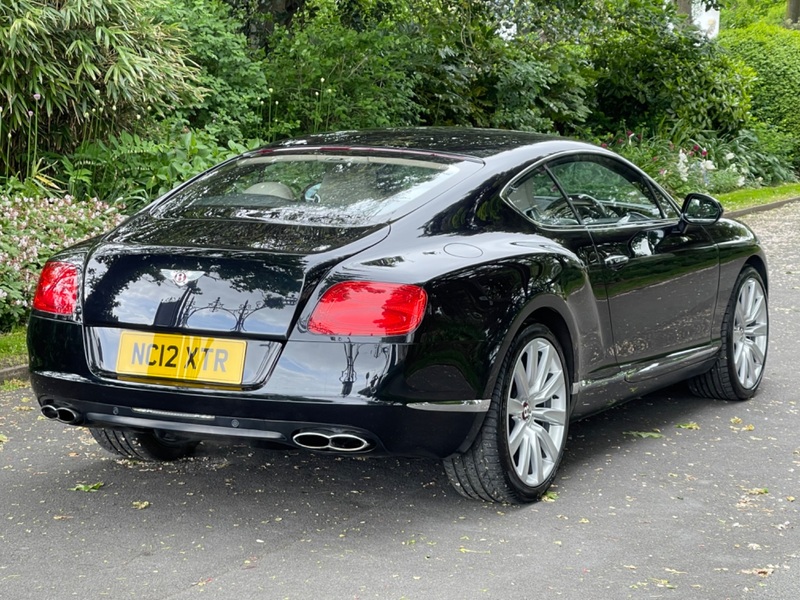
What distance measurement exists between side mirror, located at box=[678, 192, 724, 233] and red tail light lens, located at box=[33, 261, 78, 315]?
10.1 feet

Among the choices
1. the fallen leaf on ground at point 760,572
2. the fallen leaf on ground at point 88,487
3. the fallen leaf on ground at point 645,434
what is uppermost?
the fallen leaf on ground at point 760,572

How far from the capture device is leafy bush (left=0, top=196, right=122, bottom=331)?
8.49 meters

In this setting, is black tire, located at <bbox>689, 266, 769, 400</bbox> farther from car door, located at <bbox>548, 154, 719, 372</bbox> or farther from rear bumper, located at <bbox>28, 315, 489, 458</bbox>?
rear bumper, located at <bbox>28, 315, 489, 458</bbox>

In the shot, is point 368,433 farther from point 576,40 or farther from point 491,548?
point 576,40

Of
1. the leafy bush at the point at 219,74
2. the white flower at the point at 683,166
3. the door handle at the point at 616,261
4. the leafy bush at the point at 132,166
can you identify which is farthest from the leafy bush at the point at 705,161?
the door handle at the point at 616,261

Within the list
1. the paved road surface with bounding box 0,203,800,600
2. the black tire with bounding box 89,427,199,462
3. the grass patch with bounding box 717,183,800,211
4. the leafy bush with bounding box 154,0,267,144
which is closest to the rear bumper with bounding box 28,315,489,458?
the paved road surface with bounding box 0,203,800,600

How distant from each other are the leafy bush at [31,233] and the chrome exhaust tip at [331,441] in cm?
429

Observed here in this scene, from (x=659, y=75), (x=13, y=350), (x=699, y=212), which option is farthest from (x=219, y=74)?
(x=659, y=75)

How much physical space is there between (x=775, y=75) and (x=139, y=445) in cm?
2230

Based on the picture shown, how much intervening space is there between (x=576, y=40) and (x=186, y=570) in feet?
52.0

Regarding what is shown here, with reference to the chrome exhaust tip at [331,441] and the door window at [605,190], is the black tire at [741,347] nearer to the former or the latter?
the door window at [605,190]

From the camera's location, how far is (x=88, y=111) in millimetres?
11609

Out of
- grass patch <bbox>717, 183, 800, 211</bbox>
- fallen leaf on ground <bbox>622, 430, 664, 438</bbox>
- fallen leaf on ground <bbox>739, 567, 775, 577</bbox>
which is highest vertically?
fallen leaf on ground <bbox>739, 567, 775, 577</bbox>

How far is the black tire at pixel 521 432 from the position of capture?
4805 millimetres
